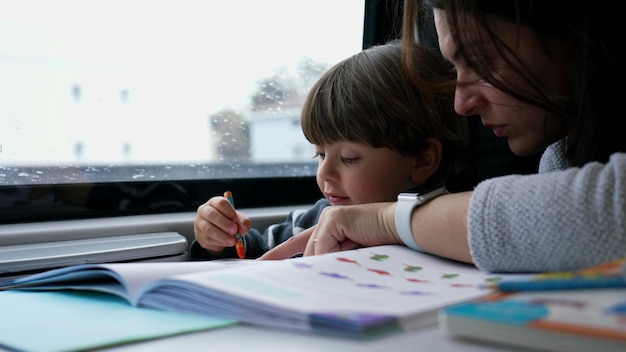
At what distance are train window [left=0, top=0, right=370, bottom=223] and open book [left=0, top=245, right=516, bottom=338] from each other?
0.48 metres

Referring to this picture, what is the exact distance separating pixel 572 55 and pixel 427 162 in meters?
0.38

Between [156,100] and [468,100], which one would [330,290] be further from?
[156,100]

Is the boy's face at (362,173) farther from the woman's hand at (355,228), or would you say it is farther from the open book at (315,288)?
the open book at (315,288)

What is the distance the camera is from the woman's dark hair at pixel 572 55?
76cm

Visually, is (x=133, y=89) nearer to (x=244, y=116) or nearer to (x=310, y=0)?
(x=244, y=116)

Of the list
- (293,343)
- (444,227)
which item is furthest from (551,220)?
(293,343)

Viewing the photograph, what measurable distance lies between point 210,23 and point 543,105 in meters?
0.76

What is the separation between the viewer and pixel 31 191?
3.74 feet

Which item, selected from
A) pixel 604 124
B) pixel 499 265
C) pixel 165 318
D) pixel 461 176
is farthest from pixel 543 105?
pixel 165 318

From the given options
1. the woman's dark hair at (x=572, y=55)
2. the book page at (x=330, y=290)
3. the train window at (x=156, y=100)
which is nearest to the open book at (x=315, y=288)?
the book page at (x=330, y=290)

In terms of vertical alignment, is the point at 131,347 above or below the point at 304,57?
below

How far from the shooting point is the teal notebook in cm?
51

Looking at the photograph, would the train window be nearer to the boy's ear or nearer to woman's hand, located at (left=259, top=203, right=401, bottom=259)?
the boy's ear

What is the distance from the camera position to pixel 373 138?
1102 millimetres
